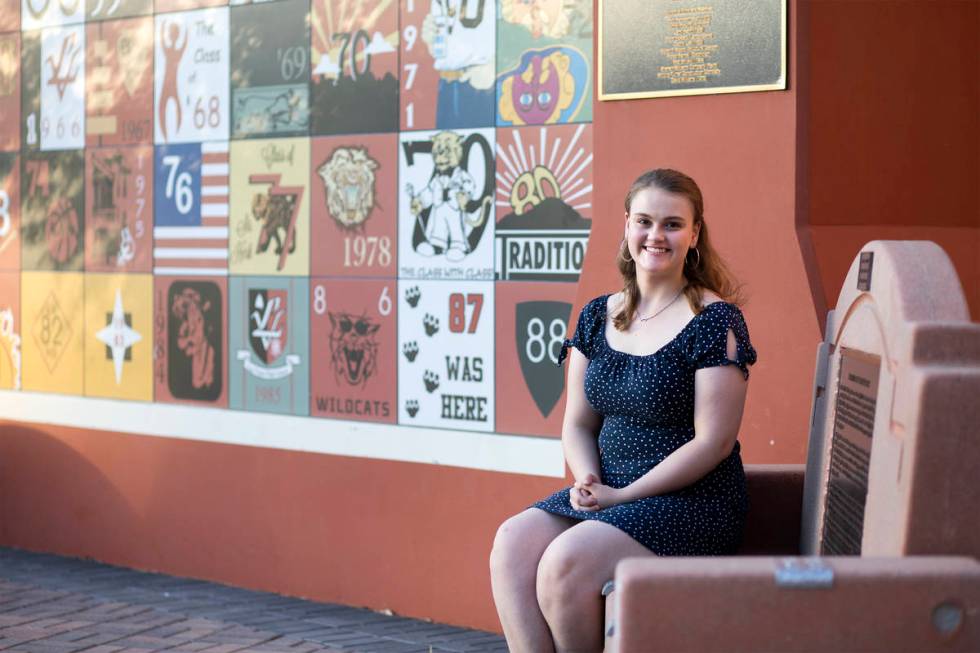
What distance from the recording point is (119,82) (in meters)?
7.03

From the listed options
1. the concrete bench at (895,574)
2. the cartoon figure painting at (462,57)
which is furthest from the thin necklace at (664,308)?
the cartoon figure painting at (462,57)

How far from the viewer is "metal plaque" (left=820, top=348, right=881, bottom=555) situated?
3094 mm

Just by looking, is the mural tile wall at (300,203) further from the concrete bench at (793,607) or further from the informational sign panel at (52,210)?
the concrete bench at (793,607)

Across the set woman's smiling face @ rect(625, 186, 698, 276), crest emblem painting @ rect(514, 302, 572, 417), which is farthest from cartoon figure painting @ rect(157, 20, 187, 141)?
woman's smiling face @ rect(625, 186, 698, 276)

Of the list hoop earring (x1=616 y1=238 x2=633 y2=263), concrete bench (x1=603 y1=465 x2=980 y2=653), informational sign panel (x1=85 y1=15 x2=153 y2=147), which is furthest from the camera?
informational sign panel (x1=85 y1=15 x2=153 y2=147)

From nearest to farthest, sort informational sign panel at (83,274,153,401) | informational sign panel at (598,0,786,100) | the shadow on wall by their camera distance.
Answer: informational sign panel at (598,0,786,100) < informational sign panel at (83,274,153,401) < the shadow on wall

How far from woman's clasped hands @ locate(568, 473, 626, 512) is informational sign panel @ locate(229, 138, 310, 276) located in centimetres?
305

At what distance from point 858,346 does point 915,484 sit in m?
0.70

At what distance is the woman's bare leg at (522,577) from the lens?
3391 mm

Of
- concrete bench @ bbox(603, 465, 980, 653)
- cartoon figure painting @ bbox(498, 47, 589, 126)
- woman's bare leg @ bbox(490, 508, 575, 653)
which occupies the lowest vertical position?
woman's bare leg @ bbox(490, 508, 575, 653)

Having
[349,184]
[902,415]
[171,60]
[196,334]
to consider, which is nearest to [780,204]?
[349,184]

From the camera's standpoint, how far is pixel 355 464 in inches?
244

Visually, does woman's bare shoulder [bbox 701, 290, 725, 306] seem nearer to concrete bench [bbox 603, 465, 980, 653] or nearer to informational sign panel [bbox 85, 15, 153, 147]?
concrete bench [bbox 603, 465, 980, 653]

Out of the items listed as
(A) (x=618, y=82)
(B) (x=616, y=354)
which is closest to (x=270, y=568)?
(A) (x=618, y=82)
